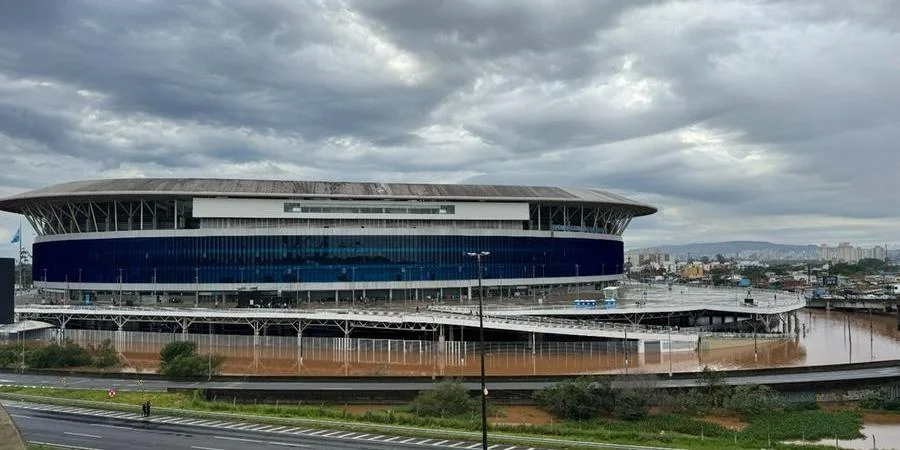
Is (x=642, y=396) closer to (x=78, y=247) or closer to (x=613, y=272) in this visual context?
(x=613, y=272)

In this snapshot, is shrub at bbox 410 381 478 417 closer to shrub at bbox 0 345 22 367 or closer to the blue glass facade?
shrub at bbox 0 345 22 367

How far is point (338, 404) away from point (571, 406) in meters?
15.1

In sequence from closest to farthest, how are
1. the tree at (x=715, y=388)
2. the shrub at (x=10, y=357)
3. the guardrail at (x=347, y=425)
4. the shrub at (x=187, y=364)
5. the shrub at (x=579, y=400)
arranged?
the guardrail at (x=347, y=425) < the shrub at (x=579, y=400) < the tree at (x=715, y=388) < the shrub at (x=187, y=364) < the shrub at (x=10, y=357)

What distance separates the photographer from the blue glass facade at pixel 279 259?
93750 mm

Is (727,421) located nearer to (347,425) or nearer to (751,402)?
(751,402)

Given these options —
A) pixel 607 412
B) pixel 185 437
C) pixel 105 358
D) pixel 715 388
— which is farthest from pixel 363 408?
pixel 105 358

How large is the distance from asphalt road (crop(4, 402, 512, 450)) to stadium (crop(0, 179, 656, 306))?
54.6m

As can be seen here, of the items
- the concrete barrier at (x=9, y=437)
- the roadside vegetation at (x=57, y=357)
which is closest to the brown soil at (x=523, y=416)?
the concrete barrier at (x=9, y=437)

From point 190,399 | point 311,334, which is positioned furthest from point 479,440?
point 311,334

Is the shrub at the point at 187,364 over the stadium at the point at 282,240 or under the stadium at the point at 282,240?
under

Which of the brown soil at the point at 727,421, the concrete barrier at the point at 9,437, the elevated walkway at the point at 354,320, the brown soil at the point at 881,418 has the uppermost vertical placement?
the concrete barrier at the point at 9,437

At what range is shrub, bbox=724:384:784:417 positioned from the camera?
43.0m

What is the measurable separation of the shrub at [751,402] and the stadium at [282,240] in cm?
5849

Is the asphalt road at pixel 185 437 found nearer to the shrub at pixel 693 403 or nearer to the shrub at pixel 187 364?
the shrub at pixel 187 364
